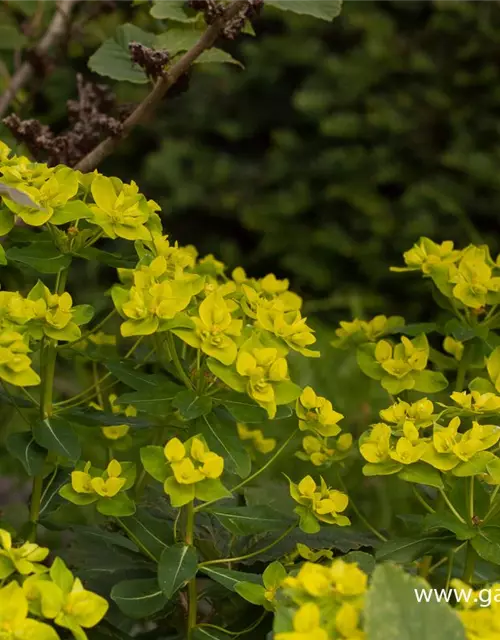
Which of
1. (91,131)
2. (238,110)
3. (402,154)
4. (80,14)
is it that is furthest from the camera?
(238,110)

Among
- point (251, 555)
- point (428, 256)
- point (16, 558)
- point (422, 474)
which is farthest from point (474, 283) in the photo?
point (16, 558)

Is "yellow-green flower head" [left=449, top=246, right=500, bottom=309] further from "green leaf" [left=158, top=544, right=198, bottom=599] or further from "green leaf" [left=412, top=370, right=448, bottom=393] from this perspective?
"green leaf" [left=158, top=544, right=198, bottom=599]

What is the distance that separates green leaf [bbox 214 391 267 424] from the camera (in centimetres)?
95

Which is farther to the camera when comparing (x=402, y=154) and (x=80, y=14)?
(x=402, y=154)

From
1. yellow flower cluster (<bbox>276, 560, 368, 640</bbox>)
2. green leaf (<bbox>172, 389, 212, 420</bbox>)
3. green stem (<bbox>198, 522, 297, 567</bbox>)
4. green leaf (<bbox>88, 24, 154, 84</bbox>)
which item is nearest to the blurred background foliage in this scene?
green leaf (<bbox>88, 24, 154, 84</bbox>)

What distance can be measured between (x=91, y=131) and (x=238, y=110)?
2237 millimetres

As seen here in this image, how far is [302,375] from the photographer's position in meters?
2.47

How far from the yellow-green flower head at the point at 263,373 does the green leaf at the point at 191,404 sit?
0.17ft

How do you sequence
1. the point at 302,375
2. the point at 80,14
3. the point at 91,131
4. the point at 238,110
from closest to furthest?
the point at 91,131, the point at 80,14, the point at 302,375, the point at 238,110

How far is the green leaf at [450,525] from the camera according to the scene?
2.96ft

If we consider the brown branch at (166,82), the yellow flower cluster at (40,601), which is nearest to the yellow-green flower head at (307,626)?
Result: the yellow flower cluster at (40,601)

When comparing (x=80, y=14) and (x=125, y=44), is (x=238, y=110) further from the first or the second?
(x=125, y=44)

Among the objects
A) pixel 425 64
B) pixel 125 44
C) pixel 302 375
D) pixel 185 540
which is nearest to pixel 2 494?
pixel 302 375

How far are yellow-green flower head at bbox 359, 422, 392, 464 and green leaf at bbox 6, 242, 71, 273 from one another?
37 cm
